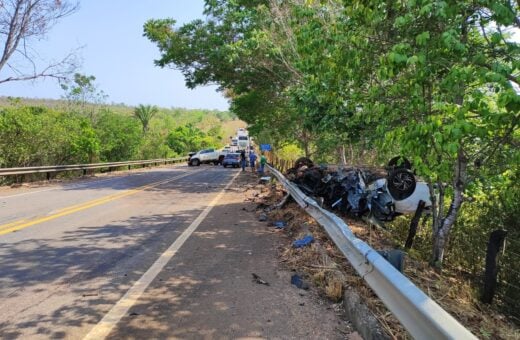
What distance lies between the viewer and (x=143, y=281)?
5527mm

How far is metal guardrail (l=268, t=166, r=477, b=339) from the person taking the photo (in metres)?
2.49

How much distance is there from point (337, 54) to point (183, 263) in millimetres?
3663

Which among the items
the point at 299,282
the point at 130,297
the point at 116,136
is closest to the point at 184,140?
the point at 116,136

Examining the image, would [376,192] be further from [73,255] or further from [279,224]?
[73,255]

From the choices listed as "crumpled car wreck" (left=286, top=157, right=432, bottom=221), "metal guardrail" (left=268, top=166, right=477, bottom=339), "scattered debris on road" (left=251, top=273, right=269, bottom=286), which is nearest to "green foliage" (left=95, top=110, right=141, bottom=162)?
"crumpled car wreck" (left=286, top=157, right=432, bottom=221)

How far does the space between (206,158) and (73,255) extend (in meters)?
43.6

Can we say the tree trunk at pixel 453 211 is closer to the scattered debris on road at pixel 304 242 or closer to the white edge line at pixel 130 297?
the scattered debris on road at pixel 304 242

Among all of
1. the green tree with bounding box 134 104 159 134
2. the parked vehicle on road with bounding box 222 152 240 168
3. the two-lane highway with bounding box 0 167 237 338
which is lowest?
the two-lane highway with bounding box 0 167 237 338

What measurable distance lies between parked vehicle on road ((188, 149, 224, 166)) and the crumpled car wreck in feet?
128

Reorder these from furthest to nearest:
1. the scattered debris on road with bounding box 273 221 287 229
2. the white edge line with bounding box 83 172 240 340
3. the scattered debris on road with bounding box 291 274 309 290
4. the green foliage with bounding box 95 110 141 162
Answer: the green foliage with bounding box 95 110 141 162
the scattered debris on road with bounding box 273 221 287 229
the scattered debris on road with bounding box 291 274 309 290
the white edge line with bounding box 83 172 240 340

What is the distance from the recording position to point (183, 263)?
648 cm

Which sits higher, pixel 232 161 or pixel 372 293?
pixel 232 161

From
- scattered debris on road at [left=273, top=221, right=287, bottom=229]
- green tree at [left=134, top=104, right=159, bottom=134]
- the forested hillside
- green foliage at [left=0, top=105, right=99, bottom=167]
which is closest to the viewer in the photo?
scattered debris on road at [left=273, top=221, right=287, bottom=229]

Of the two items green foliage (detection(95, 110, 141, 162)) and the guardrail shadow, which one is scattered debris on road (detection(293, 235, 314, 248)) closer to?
the guardrail shadow
